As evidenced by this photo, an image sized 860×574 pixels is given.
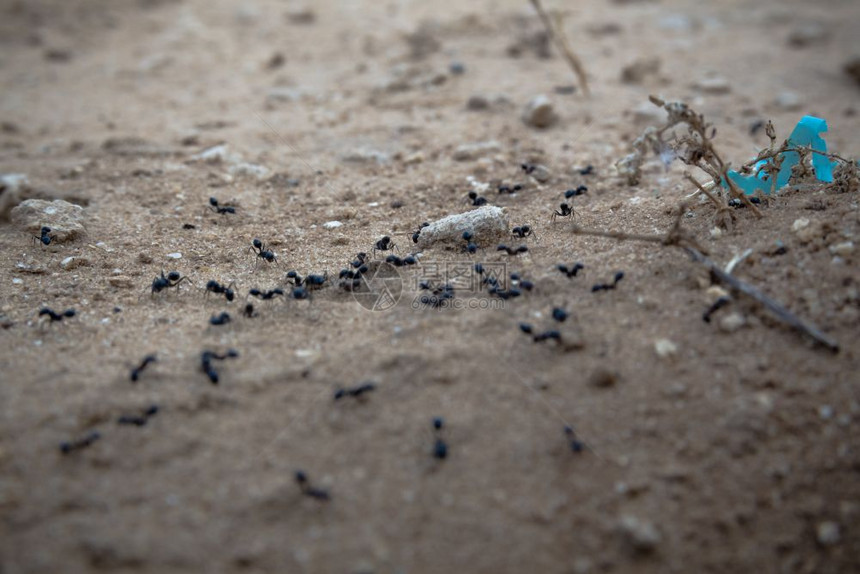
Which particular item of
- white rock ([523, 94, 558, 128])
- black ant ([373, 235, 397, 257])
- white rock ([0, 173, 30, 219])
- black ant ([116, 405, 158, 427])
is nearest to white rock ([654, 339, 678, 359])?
black ant ([373, 235, 397, 257])

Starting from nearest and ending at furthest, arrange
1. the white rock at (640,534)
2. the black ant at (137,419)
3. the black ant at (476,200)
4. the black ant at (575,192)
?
1. the white rock at (640,534)
2. the black ant at (137,419)
3. the black ant at (575,192)
4. the black ant at (476,200)

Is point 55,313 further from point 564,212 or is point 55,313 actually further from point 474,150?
point 474,150

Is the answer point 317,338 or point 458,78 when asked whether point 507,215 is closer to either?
point 317,338

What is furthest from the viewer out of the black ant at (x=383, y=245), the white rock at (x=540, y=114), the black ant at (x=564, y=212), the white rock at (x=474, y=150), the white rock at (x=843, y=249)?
the white rock at (x=540, y=114)

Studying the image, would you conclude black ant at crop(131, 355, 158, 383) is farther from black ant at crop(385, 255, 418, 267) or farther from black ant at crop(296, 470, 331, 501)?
black ant at crop(385, 255, 418, 267)

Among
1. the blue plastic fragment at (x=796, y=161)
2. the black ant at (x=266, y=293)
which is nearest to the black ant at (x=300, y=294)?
the black ant at (x=266, y=293)

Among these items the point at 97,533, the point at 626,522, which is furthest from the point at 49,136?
the point at 626,522

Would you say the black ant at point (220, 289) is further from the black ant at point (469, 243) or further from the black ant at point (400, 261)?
the black ant at point (469, 243)
